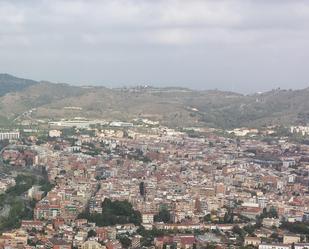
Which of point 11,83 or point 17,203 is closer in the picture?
point 17,203

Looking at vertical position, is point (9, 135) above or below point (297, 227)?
above

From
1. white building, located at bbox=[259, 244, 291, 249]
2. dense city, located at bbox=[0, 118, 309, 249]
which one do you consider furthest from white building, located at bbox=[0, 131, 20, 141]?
white building, located at bbox=[259, 244, 291, 249]

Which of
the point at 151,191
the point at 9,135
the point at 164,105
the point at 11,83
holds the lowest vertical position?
the point at 151,191

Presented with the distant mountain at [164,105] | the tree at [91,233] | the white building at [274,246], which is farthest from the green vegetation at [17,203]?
the distant mountain at [164,105]

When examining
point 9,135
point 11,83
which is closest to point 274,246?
point 9,135

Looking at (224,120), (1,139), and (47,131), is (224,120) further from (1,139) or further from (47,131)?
(1,139)

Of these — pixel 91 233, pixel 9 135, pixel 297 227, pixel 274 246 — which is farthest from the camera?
pixel 9 135

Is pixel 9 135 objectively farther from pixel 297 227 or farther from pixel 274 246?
pixel 274 246
